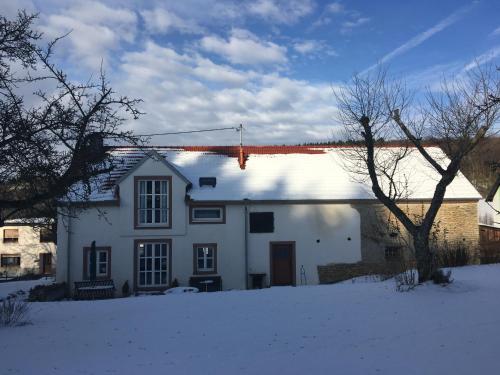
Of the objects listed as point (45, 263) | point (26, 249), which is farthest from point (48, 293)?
point (26, 249)

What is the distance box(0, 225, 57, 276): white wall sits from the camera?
179 feet

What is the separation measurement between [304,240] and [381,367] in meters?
19.5

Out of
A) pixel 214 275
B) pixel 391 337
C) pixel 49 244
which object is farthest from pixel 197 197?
pixel 49 244

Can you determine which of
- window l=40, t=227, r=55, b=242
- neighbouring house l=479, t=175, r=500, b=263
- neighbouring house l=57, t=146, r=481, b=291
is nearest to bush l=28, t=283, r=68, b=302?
neighbouring house l=57, t=146, r=481, b=291

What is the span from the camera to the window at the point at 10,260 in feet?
180

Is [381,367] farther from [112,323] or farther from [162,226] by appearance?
[162,226]

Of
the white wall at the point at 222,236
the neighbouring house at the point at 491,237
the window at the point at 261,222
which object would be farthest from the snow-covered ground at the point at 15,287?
the neighbouring house at the point at 491,237


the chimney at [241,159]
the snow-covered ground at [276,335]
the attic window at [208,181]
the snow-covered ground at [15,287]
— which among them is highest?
the chimney at [241,159]

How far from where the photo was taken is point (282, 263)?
26.0 meters

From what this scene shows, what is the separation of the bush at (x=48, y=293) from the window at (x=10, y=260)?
3489cm

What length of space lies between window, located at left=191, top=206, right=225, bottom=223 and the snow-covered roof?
605mm

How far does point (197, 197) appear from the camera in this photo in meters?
25.9

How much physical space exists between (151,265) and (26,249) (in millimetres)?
35705

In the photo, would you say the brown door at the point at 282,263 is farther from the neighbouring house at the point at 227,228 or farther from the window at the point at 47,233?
the window at the point at 47,233
